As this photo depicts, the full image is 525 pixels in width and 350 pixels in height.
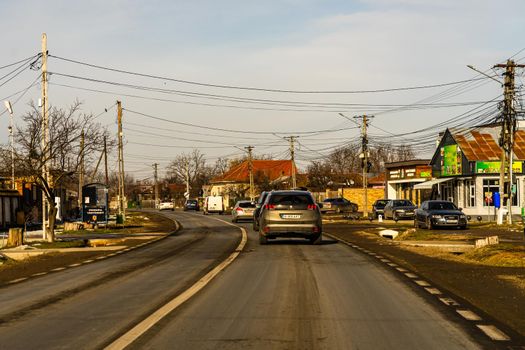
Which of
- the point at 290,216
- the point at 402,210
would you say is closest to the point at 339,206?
the point at 402,210

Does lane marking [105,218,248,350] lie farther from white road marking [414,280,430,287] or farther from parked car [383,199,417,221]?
parked car [383,199,417,221]

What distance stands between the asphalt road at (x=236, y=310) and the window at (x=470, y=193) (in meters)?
44.8

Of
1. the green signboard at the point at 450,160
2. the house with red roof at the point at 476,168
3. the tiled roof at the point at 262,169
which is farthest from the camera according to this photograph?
the tiled roof at the point at 262,169

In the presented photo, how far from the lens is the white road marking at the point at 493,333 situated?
26.0ft

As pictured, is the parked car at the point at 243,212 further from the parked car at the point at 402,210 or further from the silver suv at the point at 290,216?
the silver suv at the point at 290,216

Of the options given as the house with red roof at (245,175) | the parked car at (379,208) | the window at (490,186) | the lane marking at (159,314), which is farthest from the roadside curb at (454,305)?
the house with red roof at (245,175)

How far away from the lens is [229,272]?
51.3ft

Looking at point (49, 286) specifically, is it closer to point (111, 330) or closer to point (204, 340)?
point (111, 330)

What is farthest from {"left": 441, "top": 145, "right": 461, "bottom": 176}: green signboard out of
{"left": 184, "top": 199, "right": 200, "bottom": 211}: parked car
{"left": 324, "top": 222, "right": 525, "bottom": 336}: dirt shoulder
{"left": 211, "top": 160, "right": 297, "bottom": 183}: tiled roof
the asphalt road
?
{"left": 211, "top": 160, "right": 297, "bottom": 183}: tiled roof

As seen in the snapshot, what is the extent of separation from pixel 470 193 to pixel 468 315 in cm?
5295

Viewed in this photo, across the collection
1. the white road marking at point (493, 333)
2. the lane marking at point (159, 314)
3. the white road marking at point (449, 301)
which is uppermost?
the lane marking at point (159, 314)

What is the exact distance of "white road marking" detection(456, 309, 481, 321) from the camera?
9328 millimetres

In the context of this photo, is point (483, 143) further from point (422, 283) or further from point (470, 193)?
point (422, 283)

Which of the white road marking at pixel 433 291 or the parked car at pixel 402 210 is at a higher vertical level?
the parked car at pixel 402 210
